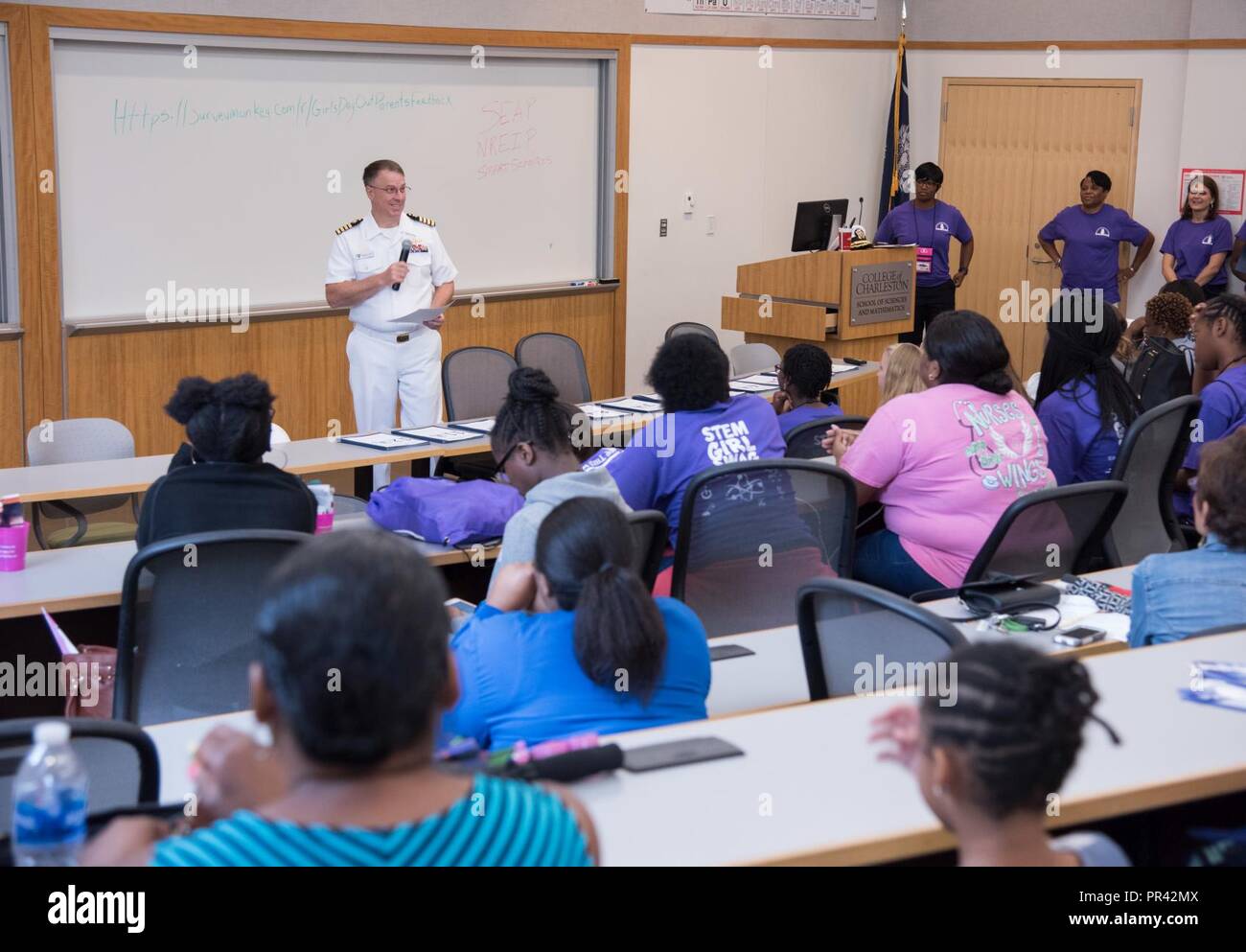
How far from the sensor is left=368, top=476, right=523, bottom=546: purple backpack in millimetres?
4098

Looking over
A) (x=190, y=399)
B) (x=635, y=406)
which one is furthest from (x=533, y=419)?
(x=635, y=406)

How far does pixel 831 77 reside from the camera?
33.6 ft

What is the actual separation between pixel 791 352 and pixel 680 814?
3.51 metres

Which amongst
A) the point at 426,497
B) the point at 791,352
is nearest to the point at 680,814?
the point at 426,497

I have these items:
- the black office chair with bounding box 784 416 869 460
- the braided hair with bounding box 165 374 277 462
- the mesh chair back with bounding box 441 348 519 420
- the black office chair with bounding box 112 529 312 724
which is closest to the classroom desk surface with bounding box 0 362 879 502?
the mesh chair back with bounding box 441 348 519 420

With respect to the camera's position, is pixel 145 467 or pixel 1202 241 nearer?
pixel 145 467

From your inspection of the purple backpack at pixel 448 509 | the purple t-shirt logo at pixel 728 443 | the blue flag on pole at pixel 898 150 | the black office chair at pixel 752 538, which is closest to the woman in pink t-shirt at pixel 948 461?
the purple t-shirt logo at pixel 728 443

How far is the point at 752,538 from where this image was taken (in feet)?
12.1

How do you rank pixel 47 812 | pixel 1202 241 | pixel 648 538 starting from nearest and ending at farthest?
1. pixel 47 812
2. pixel 648 538
3. pixel 1202 241

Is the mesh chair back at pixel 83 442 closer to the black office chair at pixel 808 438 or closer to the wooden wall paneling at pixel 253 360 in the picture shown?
the wooden wall paneling at pixel 253 360

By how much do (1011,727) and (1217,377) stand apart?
404cm

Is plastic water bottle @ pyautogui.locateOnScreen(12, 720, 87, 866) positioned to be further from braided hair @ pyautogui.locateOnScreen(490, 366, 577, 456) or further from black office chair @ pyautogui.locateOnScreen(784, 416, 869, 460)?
black office chair @ pyautogui.locateOnScreen(784, 416, 869, 460)

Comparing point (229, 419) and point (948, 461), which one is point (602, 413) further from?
point (229, 419)
